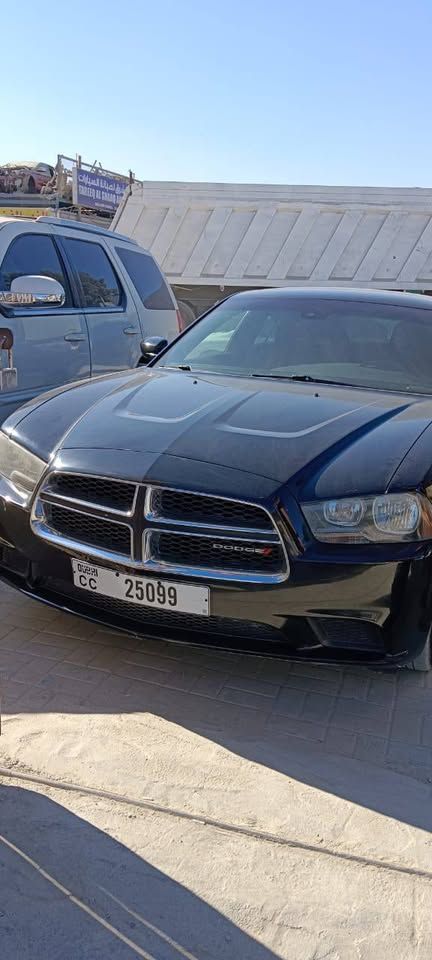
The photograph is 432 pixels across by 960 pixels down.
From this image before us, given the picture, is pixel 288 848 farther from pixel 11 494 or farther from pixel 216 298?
pixel 216 298

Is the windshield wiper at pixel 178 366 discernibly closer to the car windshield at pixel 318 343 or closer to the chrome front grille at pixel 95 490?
the car windshield at pixel 318 343

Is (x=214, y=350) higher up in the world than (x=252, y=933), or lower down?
higher up

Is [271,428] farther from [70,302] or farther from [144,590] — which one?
[70,302]

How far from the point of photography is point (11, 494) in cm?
333

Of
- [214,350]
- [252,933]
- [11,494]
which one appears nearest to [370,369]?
[214,350]

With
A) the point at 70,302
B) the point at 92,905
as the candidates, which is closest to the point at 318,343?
the point at 70,302

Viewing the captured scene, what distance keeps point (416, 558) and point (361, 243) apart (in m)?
10.7

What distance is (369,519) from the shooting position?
2.82 meters

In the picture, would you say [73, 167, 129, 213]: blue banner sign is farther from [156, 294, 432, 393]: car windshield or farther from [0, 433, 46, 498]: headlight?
[0, 433, 46, 498]: headlight

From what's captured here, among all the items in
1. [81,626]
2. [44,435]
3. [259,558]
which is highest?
[44,435]

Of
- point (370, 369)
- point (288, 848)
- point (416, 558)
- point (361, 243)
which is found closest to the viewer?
point (288, 848)

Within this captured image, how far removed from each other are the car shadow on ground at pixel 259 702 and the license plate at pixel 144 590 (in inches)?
15.8

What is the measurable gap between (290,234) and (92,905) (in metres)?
11.8

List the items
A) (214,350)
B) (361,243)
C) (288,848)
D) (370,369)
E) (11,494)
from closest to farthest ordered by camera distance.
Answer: (288,848) → (11,494) → (370,369) → (214,350) → (361,243)
